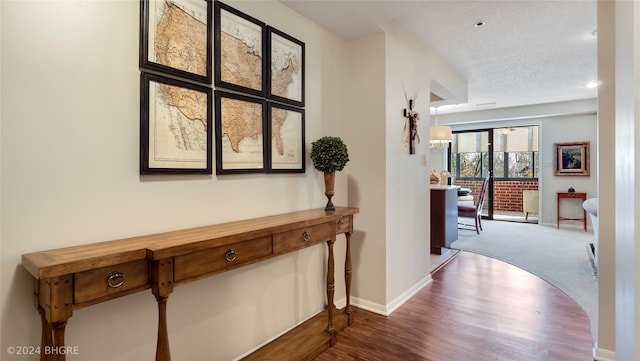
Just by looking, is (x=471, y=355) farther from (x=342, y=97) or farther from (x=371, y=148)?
(x=342, y=97)

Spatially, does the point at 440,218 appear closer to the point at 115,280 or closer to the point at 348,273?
the point at 348,273

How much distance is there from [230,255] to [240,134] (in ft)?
2.52

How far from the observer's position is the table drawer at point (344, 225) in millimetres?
2221

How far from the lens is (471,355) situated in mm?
2006

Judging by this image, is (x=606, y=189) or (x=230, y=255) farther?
(x=606, y=189)

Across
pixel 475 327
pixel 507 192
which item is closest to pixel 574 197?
pixel 507 192

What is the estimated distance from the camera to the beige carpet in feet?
10.3

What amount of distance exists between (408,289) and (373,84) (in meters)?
1.95

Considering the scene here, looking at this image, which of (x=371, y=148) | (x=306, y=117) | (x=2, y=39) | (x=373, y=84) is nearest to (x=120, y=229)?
(x=2, y=39)

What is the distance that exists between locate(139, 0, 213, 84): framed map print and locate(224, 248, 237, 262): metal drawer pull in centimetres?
92

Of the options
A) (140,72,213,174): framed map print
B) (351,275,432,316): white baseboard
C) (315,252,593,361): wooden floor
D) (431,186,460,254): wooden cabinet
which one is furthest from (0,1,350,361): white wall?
(431,186,460,254): wooden cabinet

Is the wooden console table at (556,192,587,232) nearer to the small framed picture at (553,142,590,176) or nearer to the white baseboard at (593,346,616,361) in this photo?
the small framed picture at (553,142,590,176)

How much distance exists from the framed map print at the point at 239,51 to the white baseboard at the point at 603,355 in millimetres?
2727

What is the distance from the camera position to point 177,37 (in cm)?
155
